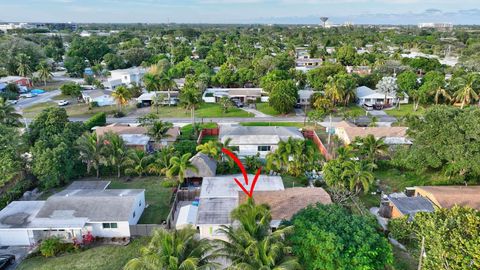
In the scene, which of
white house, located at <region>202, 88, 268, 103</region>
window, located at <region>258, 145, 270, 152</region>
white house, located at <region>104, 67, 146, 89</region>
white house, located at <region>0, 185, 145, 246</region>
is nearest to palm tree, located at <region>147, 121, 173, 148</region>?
window, located at <region>258, 145, 270, 152</region>

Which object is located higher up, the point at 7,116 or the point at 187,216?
the point at 7,116

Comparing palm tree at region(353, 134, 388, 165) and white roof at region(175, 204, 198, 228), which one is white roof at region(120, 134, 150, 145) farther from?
palm tree at region(353, 134, 388, 165)

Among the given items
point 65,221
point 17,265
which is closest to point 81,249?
point 65,221

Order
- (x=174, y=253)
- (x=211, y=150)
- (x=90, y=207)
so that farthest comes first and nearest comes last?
(x=211, y=150)
(x=90, y=207)
(x=174, y=253)

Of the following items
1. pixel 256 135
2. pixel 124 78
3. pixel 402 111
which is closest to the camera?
pixel 256 135

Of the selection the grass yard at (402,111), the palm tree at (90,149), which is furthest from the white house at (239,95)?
the palm tree at (90,149)

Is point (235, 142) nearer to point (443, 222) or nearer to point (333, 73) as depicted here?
point (443, 222)

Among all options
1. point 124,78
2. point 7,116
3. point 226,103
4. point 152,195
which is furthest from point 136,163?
point 124,78

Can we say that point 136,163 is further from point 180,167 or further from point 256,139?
point 256,139
